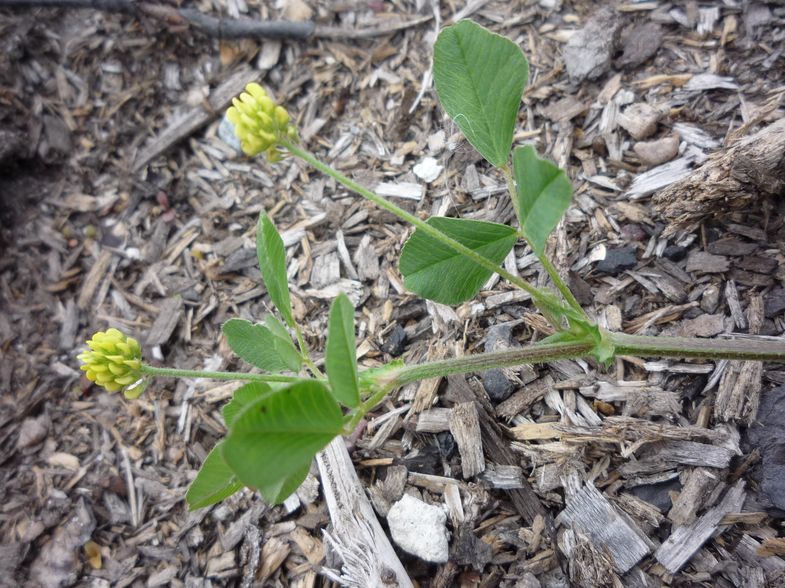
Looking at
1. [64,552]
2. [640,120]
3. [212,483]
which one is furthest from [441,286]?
[64,552]

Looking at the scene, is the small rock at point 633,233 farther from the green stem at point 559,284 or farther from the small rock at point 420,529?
the small rock at point 420,529

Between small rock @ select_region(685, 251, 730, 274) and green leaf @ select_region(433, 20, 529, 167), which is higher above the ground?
green leaf @ select_region(433, 20, 529, 167)

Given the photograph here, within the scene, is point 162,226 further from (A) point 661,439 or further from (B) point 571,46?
(A) point 661,439

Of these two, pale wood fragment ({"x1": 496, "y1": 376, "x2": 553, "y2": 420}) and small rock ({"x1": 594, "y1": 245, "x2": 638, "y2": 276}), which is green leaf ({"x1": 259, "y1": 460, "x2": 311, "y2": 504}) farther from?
small rock ({"x1": 594, "y1": 245, "x2": 638, "y2": 276})

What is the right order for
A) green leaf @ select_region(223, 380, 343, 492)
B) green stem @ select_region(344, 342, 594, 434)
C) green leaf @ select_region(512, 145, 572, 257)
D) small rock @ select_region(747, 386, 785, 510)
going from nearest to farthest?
1. green leaf @ select_region(223, 380, 343, 492)
2. green leaf @ select_region(512, 145, 572, 257)
3. green stem @ select_region(344, 342, 594, 434)
4. small rock @ select_region(747, 386, 785, 510)

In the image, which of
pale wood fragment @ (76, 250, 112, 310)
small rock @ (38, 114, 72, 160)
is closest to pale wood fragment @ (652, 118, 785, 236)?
pale wood fragment @ (76, 250, 112, 310)

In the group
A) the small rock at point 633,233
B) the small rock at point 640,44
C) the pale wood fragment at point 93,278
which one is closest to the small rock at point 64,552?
the pale wood fragment at point 93,278

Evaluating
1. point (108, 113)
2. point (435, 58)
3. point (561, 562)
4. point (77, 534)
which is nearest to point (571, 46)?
point (435, 58)
